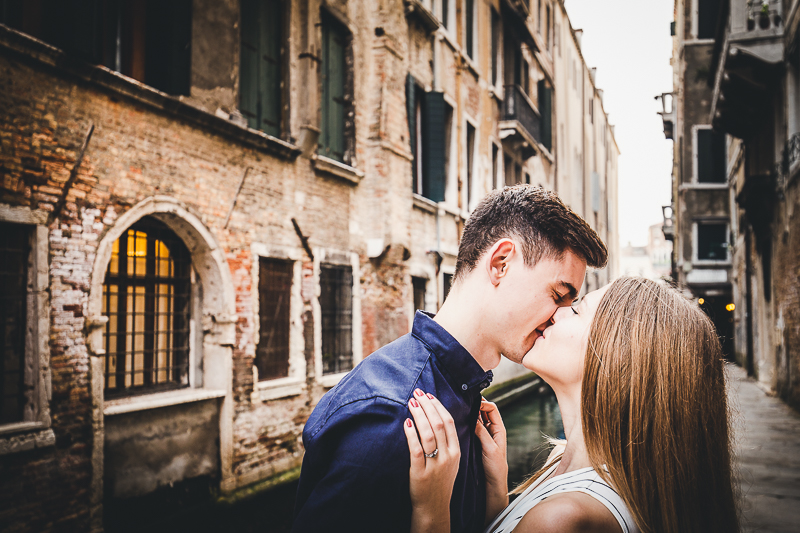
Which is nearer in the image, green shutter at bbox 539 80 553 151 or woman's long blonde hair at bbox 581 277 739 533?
woman's long blonde hair at bbox 581 277 739 533

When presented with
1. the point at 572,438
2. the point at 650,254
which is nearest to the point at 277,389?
the point at 572,438

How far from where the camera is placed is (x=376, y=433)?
1.46 meters

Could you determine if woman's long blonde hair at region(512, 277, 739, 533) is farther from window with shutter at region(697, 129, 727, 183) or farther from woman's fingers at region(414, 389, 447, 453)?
window with shutter at region(697, 129, 727, 183)

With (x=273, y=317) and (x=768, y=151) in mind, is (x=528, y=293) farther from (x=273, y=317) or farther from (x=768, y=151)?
(x=768, y=151)

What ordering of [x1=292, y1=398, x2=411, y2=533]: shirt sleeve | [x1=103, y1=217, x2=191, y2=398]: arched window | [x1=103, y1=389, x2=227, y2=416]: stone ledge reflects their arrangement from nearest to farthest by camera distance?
[x1=292, y1=398, x2=411, y2=533]: shirt sleeve
[x1=103, y1=389, x2=227, y2=416]: stone ledge
[x1=103, y1=217, x2=191, y2=398]: arched window

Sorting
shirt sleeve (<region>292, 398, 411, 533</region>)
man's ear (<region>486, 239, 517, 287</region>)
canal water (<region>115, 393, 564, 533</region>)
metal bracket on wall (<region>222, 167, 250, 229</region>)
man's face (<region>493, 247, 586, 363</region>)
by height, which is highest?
metal bracket on wall (<region>222, 167, 250, 229</region>)

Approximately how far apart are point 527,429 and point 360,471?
33.4 feet

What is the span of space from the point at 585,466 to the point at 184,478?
5120mm

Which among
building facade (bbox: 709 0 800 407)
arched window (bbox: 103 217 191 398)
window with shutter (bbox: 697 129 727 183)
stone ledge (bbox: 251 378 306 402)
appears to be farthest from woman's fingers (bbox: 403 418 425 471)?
window with shutter (bbox: 697 129 727 183)

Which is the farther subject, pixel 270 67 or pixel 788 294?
pixel 788 294

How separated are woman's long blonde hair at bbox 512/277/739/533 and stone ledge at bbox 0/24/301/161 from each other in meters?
4.58

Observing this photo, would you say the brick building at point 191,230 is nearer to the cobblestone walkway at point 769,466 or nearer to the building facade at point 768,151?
the cobblestone walkway at point 769,466

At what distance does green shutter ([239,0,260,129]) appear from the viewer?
6895 mm

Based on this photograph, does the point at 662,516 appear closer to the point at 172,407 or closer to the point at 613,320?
the point at 613,320
